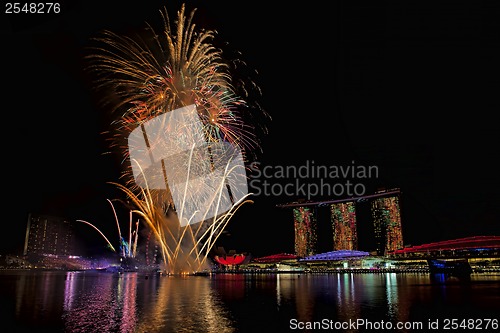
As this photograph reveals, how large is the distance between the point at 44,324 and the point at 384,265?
158 metres

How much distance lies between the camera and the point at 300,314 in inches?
695

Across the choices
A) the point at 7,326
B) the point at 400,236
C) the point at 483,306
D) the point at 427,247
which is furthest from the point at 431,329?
the point at 400,236

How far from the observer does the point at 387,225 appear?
182m

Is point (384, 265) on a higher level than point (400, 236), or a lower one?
lower

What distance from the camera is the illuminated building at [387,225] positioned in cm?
17762

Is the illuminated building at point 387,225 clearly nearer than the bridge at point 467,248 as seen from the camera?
No

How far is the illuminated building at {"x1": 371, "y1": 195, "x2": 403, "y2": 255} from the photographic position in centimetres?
17762

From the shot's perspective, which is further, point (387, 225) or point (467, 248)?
point (387, 225)

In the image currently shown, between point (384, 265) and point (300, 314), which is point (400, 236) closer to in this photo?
point (384, 265)

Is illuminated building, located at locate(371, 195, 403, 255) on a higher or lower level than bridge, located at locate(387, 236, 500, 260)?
higher

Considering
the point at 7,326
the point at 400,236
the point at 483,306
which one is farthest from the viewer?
the point at 400,236

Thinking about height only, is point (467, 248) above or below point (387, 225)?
below

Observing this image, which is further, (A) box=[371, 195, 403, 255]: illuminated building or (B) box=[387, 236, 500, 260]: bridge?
(A) box=[371, 195, 403, 255]: illuminated building

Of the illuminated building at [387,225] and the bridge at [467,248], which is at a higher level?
the illuminated building at [387,225]
